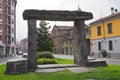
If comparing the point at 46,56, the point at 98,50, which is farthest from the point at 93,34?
the point at 46,56

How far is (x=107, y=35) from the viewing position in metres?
47.8

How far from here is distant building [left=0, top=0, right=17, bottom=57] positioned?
250ft

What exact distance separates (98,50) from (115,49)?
25.2 ft

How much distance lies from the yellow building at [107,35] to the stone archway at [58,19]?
947 inches

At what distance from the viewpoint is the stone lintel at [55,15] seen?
59.8 ft

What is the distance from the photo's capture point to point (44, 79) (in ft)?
43.6

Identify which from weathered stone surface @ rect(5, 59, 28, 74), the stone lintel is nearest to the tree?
the stone lintel

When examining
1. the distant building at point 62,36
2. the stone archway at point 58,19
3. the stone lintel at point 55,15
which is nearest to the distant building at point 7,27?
the distant building at point 62,36

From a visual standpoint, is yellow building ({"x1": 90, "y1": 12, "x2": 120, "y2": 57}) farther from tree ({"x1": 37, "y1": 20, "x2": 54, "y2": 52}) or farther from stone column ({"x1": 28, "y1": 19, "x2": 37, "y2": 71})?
stone column ({"x1": 28, "y1": 19, "x2": 37, "y2": 71})

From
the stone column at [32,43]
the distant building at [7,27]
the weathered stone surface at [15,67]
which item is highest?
the distant building at [7,27]

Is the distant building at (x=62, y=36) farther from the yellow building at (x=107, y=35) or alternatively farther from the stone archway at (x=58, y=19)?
the stone archway at (x=58, y=19)

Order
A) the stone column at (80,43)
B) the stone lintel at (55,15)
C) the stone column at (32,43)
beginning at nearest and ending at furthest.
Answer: the stone column at (32,43)
the stone lintel at (55,15)
the stone column at (80,43)

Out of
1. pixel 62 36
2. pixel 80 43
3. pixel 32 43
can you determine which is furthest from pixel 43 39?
pixel 62 36

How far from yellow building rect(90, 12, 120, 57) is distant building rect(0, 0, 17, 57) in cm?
2977
